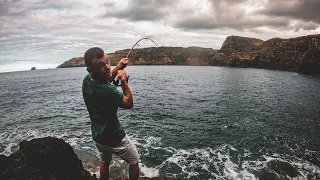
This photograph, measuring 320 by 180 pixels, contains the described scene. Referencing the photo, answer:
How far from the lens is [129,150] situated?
157 inches

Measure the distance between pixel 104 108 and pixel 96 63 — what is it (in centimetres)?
74

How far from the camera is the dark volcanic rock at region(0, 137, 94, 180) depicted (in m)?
7.10

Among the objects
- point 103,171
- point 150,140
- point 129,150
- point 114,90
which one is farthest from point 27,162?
point 150,140

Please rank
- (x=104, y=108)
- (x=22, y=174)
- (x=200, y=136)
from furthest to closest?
1. (x=200, y=136)
2. (x=22, y=174)
3. (x=104, y=108)

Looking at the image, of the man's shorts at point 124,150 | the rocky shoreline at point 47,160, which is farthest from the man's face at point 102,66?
the rocky shoreline at point 47,160

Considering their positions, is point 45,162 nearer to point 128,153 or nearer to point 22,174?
point 22,174

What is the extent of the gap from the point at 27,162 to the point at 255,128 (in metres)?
17.2

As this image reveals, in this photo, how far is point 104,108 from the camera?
3.55 meters

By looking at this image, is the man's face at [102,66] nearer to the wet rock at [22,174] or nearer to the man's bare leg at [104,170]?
the man's bare leg at [104,170]

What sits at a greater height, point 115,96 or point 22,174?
point 115,96

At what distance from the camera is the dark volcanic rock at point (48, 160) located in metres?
7.10

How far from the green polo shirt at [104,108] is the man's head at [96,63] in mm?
148

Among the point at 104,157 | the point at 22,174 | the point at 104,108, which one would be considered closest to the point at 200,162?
the point at 22,174

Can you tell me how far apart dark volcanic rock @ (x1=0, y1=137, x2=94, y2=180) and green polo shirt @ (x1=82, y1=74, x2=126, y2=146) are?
4.08 metres
